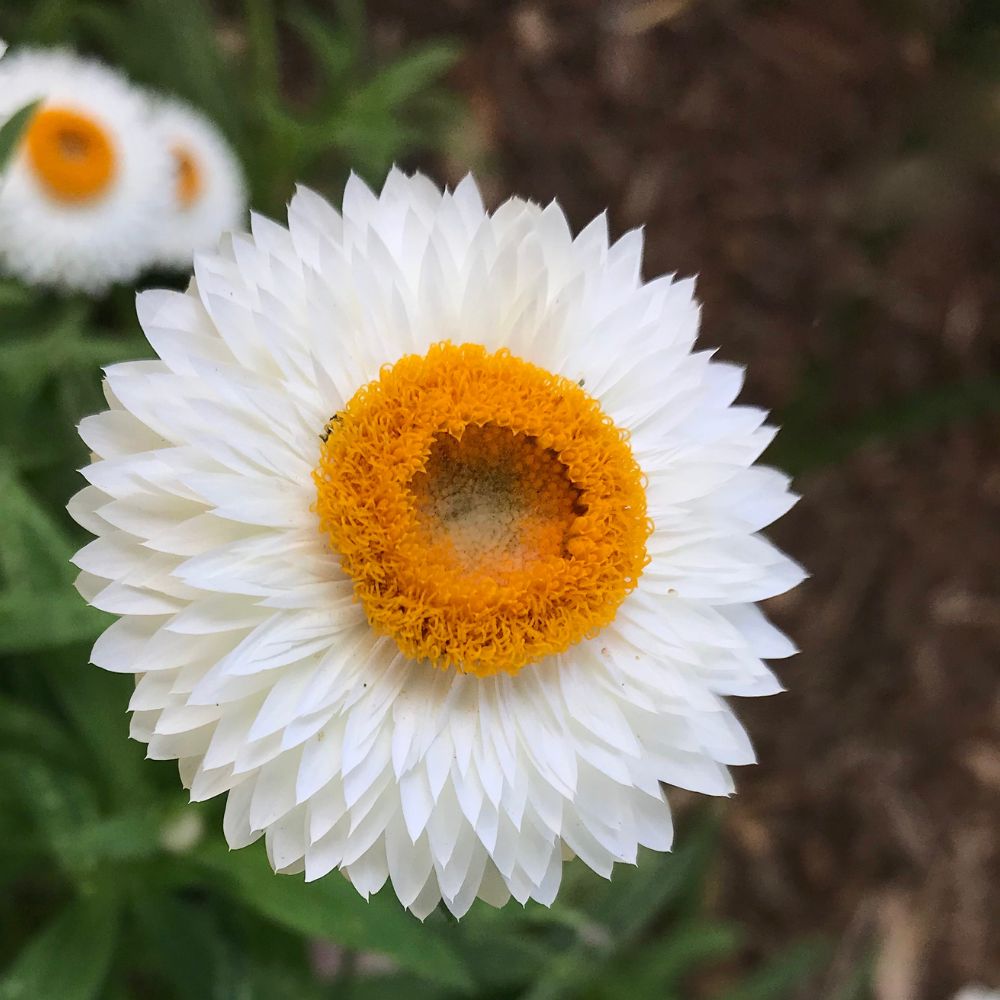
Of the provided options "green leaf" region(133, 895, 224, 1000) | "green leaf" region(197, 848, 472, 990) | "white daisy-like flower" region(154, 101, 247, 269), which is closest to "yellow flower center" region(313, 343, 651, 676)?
"green leaf" region(197, 848, 472, 990)

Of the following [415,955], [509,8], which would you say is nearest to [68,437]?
[415,955]

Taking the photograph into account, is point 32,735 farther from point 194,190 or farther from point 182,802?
point 194,190

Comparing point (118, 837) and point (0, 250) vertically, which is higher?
point (0, 250)

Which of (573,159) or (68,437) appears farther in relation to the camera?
(573,159)

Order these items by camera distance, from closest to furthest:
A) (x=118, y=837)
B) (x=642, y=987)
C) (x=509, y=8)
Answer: (x=118, y=837), (x=642, y=987), (x=509, y=8)

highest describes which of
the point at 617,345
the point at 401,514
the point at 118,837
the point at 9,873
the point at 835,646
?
the point at 835,646

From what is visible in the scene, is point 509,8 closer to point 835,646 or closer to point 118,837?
point 835,646

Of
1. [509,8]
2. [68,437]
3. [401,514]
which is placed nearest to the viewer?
[401,514]
